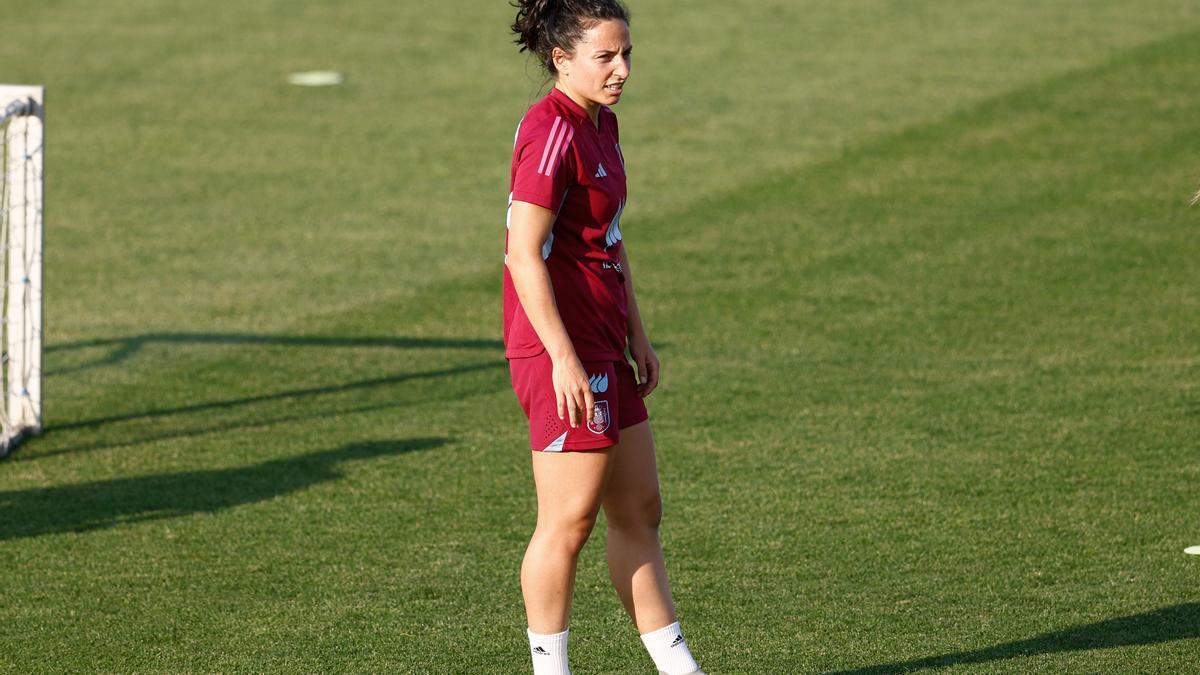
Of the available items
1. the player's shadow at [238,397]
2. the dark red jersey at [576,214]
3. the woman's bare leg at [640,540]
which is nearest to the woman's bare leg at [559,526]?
the woman's bare leg at [640,540]

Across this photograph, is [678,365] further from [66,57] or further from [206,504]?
[66,57]

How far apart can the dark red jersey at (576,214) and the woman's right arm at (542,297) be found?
41 millimetres

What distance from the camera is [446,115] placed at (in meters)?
14.1

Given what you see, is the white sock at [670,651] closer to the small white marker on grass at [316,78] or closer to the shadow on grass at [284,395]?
the shadow on grass at [284,395]

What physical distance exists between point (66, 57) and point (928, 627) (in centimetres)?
1328

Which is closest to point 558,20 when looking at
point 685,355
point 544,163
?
point 544,163

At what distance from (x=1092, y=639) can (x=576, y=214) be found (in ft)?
6.53

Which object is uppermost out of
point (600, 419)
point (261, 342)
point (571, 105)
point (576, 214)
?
point (571, 105)

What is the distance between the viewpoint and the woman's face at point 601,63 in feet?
12.2

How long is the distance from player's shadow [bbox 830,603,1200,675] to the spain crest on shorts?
1151mm

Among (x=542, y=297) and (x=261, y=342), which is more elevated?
(x=542, y=297)

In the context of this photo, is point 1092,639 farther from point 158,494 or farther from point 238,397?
point 238,397

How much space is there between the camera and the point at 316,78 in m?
15.4

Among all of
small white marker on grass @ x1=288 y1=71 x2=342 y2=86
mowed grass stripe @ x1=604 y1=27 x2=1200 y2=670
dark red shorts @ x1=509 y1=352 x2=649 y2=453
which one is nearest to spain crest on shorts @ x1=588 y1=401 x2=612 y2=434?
dark red shorts @ x1=509 y1=352 x2=649 y2=453
